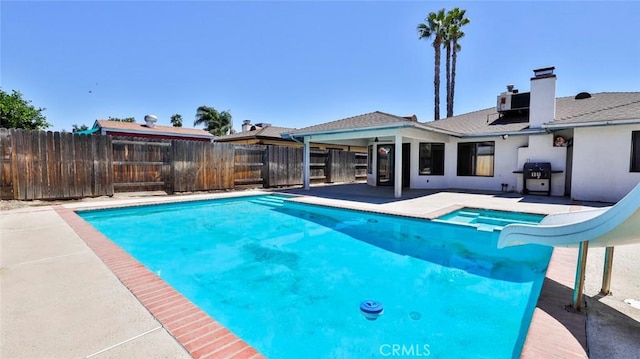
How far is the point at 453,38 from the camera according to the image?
2397 centimetres

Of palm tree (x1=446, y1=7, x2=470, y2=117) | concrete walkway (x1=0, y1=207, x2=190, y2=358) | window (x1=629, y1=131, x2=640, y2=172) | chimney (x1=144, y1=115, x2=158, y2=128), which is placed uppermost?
palm tree (x1=446, y1=7, x2=470, y2=117)

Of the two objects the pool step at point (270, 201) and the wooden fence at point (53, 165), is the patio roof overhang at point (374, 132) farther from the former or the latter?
the wooden fence at point (53, 165)

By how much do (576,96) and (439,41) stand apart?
11.2 meters

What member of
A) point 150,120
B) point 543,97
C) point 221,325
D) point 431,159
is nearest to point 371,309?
point 221,325

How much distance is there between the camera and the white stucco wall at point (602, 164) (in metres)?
9.87

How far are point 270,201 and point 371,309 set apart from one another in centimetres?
909

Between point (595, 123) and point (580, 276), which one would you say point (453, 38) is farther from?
point (580, 276)

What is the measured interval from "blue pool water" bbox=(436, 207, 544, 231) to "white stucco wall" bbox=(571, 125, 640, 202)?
4377 millimetres

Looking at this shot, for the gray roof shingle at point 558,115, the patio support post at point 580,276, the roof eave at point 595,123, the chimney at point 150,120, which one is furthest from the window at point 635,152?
the chimney at point 150,120

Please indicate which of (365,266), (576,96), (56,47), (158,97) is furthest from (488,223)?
(158,97)

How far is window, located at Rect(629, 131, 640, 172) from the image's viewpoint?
9734 millimetres

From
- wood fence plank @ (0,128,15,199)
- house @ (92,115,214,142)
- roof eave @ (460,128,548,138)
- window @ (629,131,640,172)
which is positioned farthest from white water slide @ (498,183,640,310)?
house @ (92,115,214,142)

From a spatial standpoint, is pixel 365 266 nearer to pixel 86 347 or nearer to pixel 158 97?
pixel 86 347

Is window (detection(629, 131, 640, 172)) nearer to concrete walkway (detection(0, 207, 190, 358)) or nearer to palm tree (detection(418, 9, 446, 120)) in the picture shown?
concrete walkway (detection(0, 207, 190, 358))
